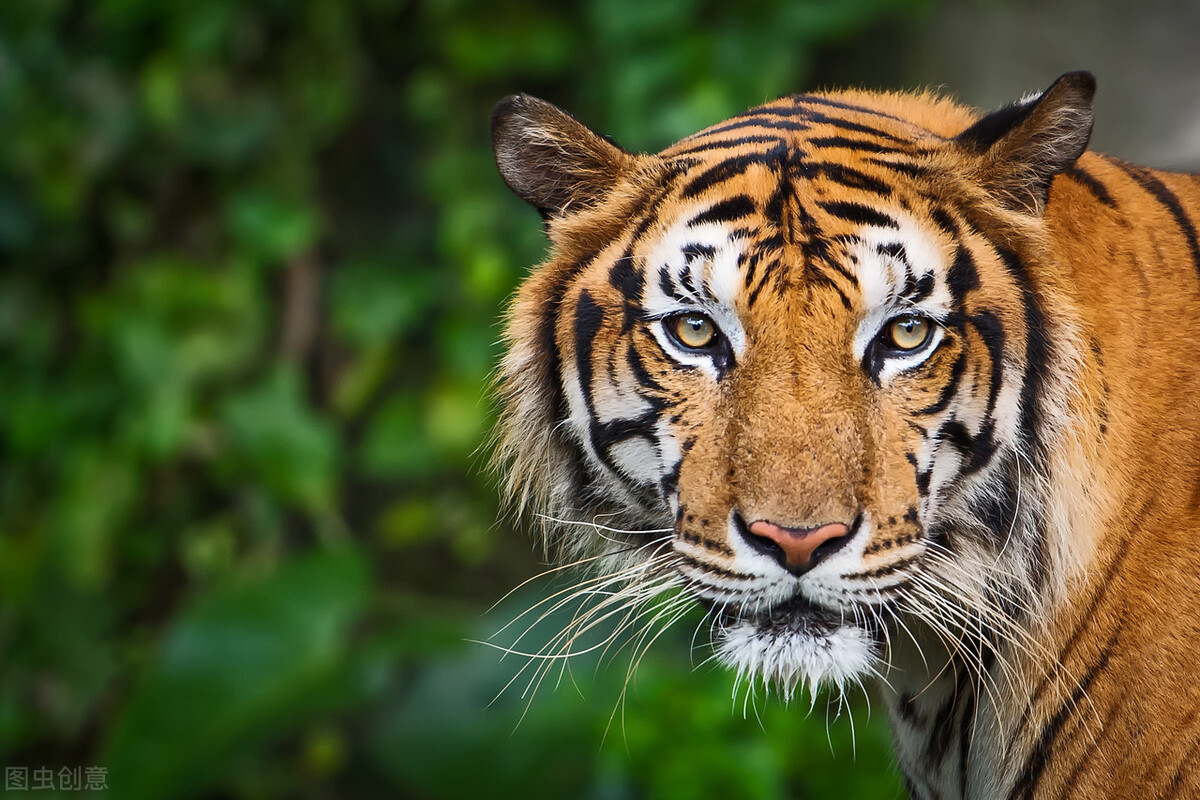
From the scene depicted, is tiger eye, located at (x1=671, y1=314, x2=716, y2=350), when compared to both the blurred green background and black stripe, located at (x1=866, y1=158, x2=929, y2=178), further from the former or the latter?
the blurred green background

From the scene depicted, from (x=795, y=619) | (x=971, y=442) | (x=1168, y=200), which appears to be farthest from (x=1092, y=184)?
(x=795, y=619)

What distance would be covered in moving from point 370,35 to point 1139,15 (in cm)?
200

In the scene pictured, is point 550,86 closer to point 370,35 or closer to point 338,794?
point 370,35

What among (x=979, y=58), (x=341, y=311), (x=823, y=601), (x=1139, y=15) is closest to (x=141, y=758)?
(x=341, y=311)

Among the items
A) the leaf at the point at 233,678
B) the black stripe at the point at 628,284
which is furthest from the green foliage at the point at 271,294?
the black stripe at the point at 628,284

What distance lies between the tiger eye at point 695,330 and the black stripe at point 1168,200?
548 millimetres

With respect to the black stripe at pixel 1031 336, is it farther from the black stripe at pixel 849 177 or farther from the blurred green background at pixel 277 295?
the blurred green background at pixel 277 295

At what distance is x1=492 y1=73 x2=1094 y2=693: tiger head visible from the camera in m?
1.11

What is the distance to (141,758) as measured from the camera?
236 cm

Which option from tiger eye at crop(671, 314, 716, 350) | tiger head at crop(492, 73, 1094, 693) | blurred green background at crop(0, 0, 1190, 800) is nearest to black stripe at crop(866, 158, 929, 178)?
tiger head at crop(492, 73, 1094, 693)

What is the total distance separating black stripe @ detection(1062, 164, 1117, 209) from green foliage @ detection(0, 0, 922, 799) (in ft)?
4.45

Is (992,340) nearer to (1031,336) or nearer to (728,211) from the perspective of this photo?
(1031,336)

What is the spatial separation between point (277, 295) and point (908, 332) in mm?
2465

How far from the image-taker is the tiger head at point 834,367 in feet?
3.63
